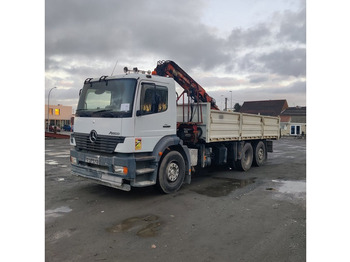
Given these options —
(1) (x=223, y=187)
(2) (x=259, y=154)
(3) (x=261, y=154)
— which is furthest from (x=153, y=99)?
(3) (x=261, y=154)

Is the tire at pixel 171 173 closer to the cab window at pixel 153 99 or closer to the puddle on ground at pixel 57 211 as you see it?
the cab window at pixel 153 99

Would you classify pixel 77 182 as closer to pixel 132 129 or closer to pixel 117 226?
pixel 132 129

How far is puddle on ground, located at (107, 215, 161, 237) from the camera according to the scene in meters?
4.55

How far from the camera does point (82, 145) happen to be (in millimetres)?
6746

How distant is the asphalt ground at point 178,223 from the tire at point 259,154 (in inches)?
123

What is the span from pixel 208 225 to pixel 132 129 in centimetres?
252

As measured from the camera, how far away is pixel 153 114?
644 cm

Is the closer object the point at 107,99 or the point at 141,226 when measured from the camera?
the point at 141,226

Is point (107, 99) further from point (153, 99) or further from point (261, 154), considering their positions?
point (261, 154)

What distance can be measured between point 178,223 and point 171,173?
2027 millimetres

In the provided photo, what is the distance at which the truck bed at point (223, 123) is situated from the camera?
810 cm

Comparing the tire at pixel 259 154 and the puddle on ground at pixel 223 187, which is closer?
the puddle on ground at pixel 223 187

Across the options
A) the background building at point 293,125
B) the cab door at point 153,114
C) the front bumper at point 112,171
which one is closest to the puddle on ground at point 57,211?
the front bumper at point 112,171

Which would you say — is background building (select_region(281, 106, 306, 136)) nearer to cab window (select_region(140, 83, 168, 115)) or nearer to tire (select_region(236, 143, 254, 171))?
tire (select_region(236, 143, 254, 171))
